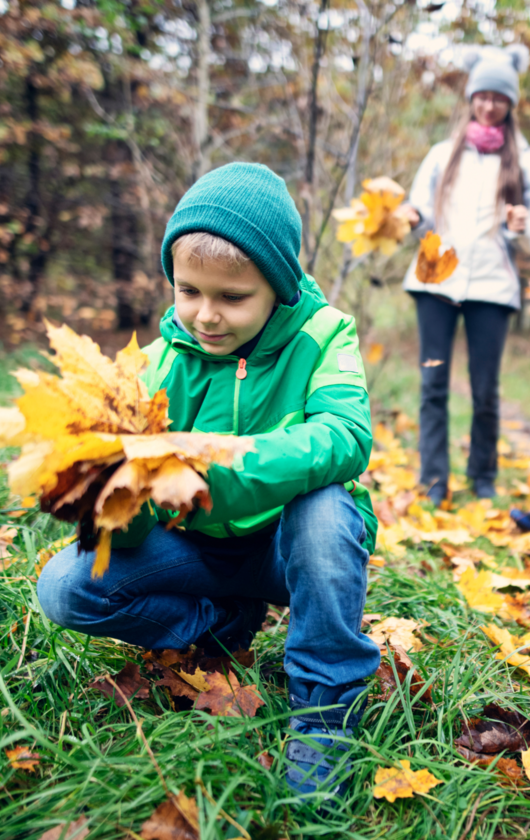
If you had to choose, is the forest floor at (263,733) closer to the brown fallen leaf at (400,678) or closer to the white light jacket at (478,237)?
the brown fallen leaf at (400,678)

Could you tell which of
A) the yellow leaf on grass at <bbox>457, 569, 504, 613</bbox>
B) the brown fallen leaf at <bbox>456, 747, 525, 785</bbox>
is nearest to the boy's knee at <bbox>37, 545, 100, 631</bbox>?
the brown fallen leaf at <bbox>456, 747, 525, 785</bbox>

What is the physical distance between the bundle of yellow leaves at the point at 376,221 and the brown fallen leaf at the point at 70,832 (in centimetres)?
205

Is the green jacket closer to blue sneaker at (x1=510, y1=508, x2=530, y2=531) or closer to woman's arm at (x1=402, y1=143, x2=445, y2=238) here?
blue sneaker at (x1=510, y1=508, x2=530, y2=531)

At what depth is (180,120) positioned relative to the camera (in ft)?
17.0

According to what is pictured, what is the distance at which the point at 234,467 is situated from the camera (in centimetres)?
→ 107

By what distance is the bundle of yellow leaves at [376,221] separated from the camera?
92.4 inches

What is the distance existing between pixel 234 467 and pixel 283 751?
564 mm

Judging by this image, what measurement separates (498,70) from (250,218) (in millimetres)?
2051

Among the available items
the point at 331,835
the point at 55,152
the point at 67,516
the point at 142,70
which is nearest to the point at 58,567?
the point at 67,516

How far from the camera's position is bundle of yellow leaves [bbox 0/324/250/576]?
910 mm

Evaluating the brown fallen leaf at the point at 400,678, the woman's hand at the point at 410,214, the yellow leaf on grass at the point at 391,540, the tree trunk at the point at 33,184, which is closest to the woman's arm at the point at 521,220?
the woman's hand at the point at 410,214

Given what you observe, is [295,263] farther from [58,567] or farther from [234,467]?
[58,567]

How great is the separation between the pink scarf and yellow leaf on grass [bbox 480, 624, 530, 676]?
7.34 ft

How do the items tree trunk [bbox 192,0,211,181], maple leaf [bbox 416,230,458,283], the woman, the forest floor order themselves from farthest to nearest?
tree trunk [bbox 192,0,211,181] < the woman < maple leaf [bbox 416,230,458,283] < the forest floor
